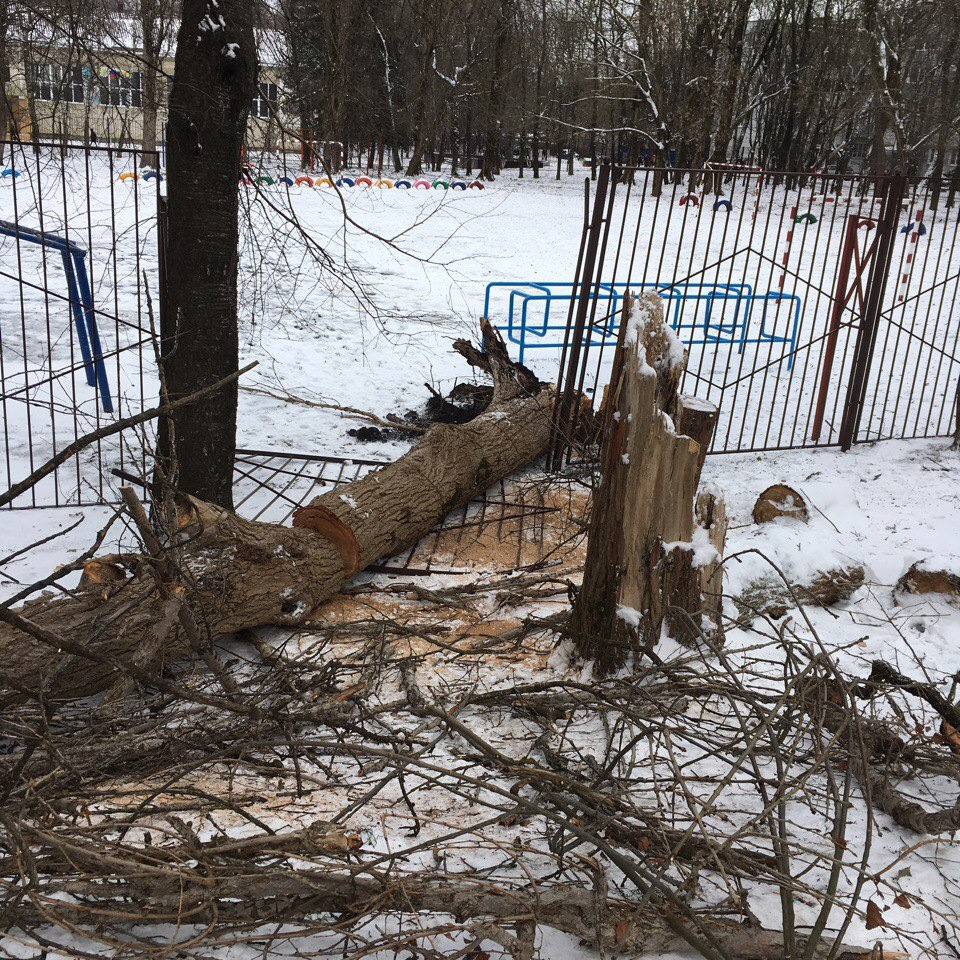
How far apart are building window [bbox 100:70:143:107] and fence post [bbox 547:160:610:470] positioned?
2.85 meters

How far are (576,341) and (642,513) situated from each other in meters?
2.75

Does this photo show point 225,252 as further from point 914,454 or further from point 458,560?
point 914,454

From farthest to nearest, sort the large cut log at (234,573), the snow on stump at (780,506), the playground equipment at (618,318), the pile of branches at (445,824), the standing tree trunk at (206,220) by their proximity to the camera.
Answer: the playground equipment at (618,318) → the snow on stump at (780,506) → the standing tree trunk at (206,220) → the large cut log at (234,573) → the pile of branches at (445,824)

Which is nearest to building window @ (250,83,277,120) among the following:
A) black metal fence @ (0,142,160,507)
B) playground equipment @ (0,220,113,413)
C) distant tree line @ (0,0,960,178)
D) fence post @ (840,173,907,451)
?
black metal fence @ (0,142,160,507)

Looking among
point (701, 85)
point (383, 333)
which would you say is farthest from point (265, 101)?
point (701, 85)

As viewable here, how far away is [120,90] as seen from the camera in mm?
5152

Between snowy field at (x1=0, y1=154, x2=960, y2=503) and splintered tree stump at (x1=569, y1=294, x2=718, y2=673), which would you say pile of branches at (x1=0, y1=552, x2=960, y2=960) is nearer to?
splintered tree stump at (x1=569, y1=294, x2=718, y2=673)

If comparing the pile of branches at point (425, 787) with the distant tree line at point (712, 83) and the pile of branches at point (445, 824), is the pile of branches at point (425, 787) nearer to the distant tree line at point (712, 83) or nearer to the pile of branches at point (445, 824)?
the pile of branches at point (445, 824)

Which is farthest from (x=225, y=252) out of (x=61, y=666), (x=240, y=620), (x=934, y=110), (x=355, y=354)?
(x=934, y=110)

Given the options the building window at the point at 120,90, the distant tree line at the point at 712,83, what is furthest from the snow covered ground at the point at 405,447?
the distant tree line at the point at 712,83

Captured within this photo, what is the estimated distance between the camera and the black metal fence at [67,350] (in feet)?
17.3

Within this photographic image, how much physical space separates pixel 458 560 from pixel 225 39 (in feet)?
10.1

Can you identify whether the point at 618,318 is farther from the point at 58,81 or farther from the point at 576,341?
the point at 58,81

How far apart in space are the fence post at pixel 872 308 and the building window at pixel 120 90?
521cm
